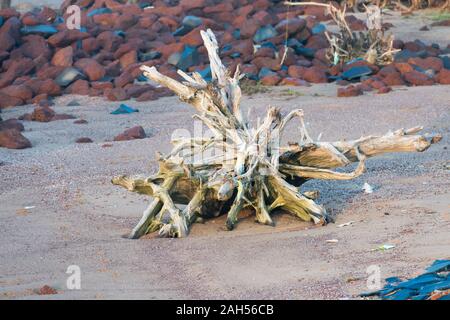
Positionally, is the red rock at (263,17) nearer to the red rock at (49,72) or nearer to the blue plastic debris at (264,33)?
the blue plastic debris at (264,33)

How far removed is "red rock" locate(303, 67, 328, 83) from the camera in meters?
13.5

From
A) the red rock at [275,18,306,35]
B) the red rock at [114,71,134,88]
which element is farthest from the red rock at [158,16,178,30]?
the red rock at [114,71,134,88]

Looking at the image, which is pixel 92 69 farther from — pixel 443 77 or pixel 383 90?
pixel 443 77

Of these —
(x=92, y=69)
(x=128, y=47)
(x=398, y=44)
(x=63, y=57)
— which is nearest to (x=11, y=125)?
(x=92, y=69)

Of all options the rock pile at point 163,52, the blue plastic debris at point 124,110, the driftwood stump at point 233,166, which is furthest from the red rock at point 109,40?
the driftwood stump at point 233,166

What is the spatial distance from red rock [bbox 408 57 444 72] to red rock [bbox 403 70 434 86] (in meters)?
0.50

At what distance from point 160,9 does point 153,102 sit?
4719mm

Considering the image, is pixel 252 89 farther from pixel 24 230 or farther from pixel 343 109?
pixel 24 230

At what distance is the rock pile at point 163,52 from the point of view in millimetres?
13375

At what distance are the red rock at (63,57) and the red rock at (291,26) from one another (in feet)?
9.67

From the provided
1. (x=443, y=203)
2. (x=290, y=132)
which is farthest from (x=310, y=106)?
(x=443, y=203)

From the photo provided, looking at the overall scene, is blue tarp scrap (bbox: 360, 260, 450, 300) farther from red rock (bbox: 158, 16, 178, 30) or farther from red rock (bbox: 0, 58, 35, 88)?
red rock (bbox: 158, 16, 178, 30)

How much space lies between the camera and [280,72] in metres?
13.7
